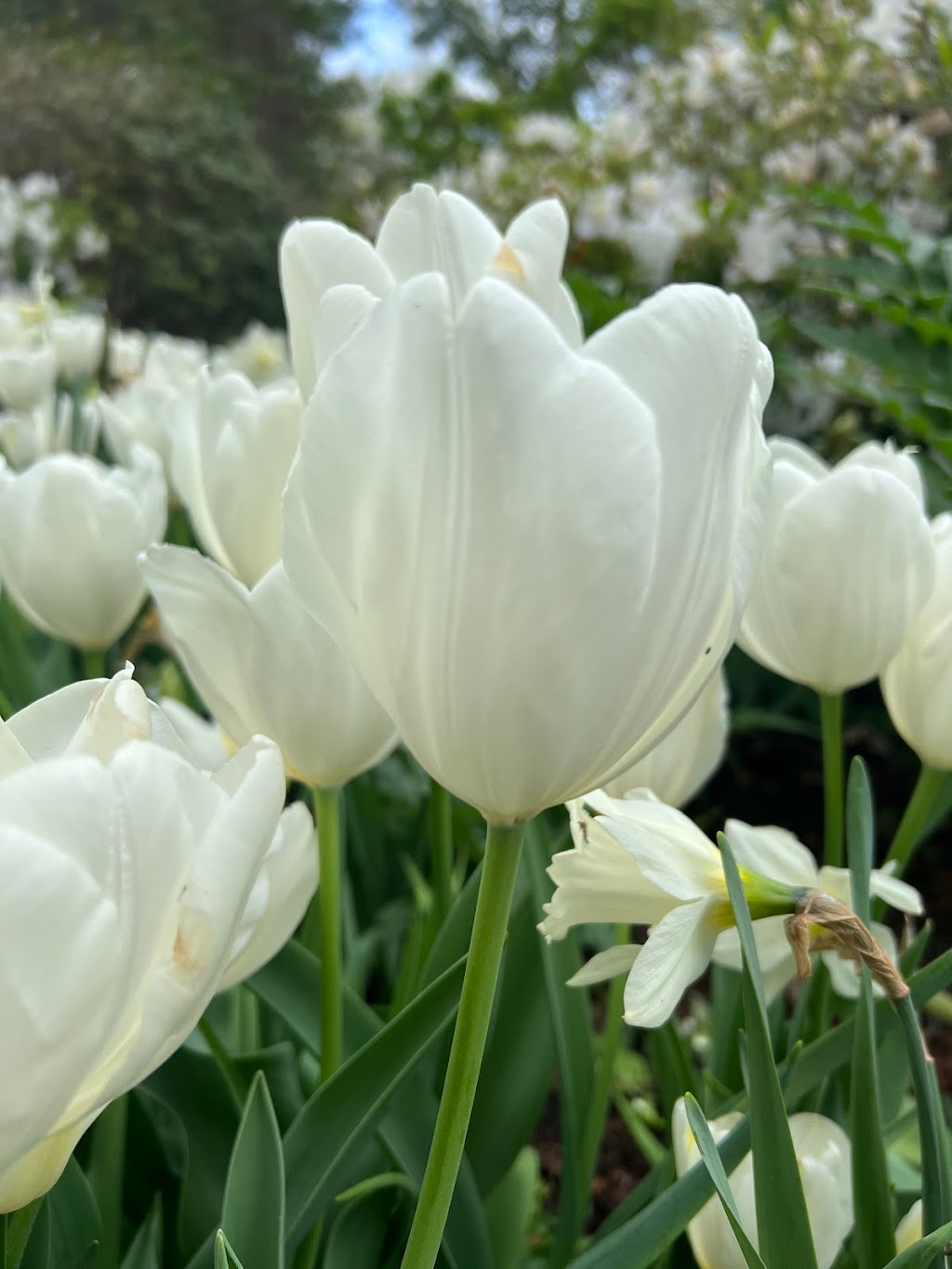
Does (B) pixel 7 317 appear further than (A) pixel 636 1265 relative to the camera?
Yes

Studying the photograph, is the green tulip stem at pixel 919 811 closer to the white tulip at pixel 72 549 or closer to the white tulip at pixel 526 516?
the white tulip at pixel 526 516

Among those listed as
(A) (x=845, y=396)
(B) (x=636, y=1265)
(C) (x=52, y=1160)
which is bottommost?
(A) (x=845, y=396)

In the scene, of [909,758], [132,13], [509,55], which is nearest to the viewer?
[909,758]

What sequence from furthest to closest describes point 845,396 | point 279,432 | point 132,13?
point 132,13 → point 845,396 → point 279,432

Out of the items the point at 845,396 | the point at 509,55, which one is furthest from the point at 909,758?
the point at 509,55

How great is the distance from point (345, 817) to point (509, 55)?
13.4m

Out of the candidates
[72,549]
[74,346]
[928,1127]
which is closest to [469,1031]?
[928,1127]

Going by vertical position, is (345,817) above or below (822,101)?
below

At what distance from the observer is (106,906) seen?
284mm

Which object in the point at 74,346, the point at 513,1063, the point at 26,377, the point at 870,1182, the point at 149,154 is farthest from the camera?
the point at 149,154

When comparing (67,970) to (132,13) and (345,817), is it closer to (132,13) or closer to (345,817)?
(345,817)

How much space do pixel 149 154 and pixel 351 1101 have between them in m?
8.11

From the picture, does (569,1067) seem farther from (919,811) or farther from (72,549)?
(72,549)

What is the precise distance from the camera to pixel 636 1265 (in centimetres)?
45
